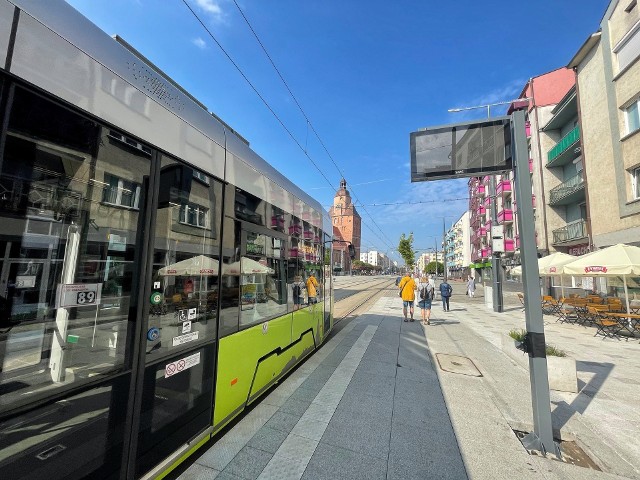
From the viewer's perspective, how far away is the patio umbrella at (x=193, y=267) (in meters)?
2.47

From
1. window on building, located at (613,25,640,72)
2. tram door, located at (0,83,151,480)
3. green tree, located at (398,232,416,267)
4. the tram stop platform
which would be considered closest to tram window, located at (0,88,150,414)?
tram door, located at (0,83,151,480)

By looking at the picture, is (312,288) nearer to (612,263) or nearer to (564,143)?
(612,263)

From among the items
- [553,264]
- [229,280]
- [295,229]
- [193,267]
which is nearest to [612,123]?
[553,264]

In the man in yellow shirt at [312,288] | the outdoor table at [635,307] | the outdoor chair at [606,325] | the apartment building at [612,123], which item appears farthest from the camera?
the apartment building at [612,123]

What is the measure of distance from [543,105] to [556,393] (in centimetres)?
2720

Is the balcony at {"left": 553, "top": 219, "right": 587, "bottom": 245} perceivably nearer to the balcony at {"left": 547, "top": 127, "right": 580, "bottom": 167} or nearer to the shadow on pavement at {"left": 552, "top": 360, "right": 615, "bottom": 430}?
the balcony at {"left": 547, "top": 127, "right": 580, "bottom": 167}

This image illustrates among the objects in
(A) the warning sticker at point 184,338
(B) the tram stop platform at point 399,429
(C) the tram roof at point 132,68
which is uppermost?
(C) the tram roof at point 132,68

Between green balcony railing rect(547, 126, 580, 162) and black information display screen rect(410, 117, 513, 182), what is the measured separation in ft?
65.3

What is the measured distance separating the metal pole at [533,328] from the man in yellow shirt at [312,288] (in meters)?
3.72

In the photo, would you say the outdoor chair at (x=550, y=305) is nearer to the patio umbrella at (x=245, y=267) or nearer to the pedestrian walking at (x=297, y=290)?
the pedestrian walking at (x=297, y=290)

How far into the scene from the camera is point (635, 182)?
13.2m

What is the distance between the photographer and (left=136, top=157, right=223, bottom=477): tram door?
2.29 metres

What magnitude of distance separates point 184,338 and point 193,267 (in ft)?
2.00

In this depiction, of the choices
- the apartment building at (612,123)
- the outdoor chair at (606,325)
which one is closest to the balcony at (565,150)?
the apartment building at (612,123)
